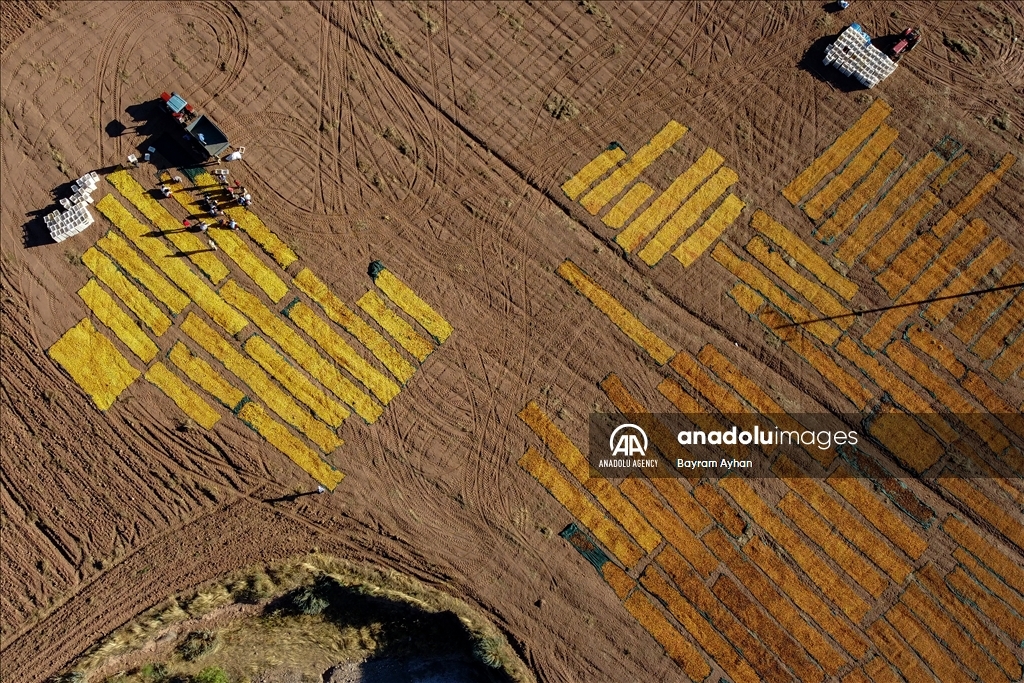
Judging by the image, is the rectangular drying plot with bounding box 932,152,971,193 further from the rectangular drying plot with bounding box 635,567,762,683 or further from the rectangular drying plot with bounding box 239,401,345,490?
the rectangular drying plot with bounding box 239,401,345,490

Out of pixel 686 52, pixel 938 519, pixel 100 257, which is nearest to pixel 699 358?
pixel 938 519

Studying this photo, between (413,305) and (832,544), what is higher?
(413,305)

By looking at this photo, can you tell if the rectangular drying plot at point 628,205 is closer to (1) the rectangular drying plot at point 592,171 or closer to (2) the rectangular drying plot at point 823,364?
(1) the rectangular drying plot at point 592,171

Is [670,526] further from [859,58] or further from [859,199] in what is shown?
[859,58]

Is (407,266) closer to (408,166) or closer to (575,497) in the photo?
(408,166)

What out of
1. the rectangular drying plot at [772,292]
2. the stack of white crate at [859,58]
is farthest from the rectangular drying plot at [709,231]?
the stack of white crate at [859,58]

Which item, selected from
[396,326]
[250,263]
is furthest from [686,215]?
[250,263]

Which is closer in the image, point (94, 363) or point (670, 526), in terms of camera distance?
point (670, 526)
